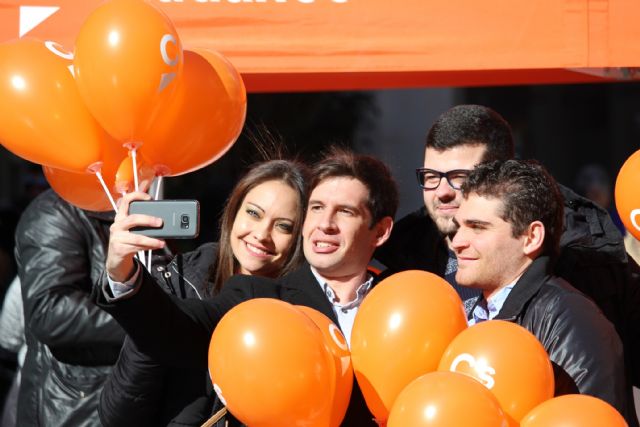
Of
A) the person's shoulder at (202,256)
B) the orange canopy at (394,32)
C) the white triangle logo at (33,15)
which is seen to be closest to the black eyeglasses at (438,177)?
the orange canopy at (394,32)

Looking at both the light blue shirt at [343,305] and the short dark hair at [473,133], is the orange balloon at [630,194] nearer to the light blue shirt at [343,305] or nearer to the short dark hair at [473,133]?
the short dark hair at [473,133]

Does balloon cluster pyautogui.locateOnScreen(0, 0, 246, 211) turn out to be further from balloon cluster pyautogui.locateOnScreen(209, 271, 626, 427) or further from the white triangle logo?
balloon cluster pyautogui.locateOnScreen(209, 271, 626, 427)

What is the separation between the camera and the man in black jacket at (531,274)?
9.54 ft

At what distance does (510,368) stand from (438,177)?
129 cm

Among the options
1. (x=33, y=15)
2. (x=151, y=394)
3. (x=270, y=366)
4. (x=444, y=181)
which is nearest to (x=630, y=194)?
(x=444, y=181)

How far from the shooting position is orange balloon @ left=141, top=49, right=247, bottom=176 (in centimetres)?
321

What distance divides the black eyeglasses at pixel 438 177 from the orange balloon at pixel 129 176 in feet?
3.30

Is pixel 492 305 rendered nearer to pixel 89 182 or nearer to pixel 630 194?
pixel 630 194

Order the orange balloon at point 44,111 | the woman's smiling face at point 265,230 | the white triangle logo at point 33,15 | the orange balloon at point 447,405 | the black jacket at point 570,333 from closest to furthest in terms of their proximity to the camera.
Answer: the orange balloon at point 447,405 < the black jacket at point 570,333 < the orange balloon at point 44,111 < the white triangle logo at point 33,15 < the woman's smiling face at point 265,230

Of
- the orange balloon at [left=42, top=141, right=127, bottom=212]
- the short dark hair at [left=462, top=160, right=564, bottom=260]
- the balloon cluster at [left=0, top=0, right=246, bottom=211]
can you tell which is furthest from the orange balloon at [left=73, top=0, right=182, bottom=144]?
the short dark hair at [left=462, top=160, right=564, bottom=260]

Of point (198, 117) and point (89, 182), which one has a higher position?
point (198, 117)

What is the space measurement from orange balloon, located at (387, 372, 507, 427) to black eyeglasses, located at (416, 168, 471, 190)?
4.36 feet

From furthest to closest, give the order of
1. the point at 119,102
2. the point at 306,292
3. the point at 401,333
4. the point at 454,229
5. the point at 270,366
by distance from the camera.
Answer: the point at 454,229
the point at 306,292
the point at 119,102
the point at 401,333
the point at 270,366

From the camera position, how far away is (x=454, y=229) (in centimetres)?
370
